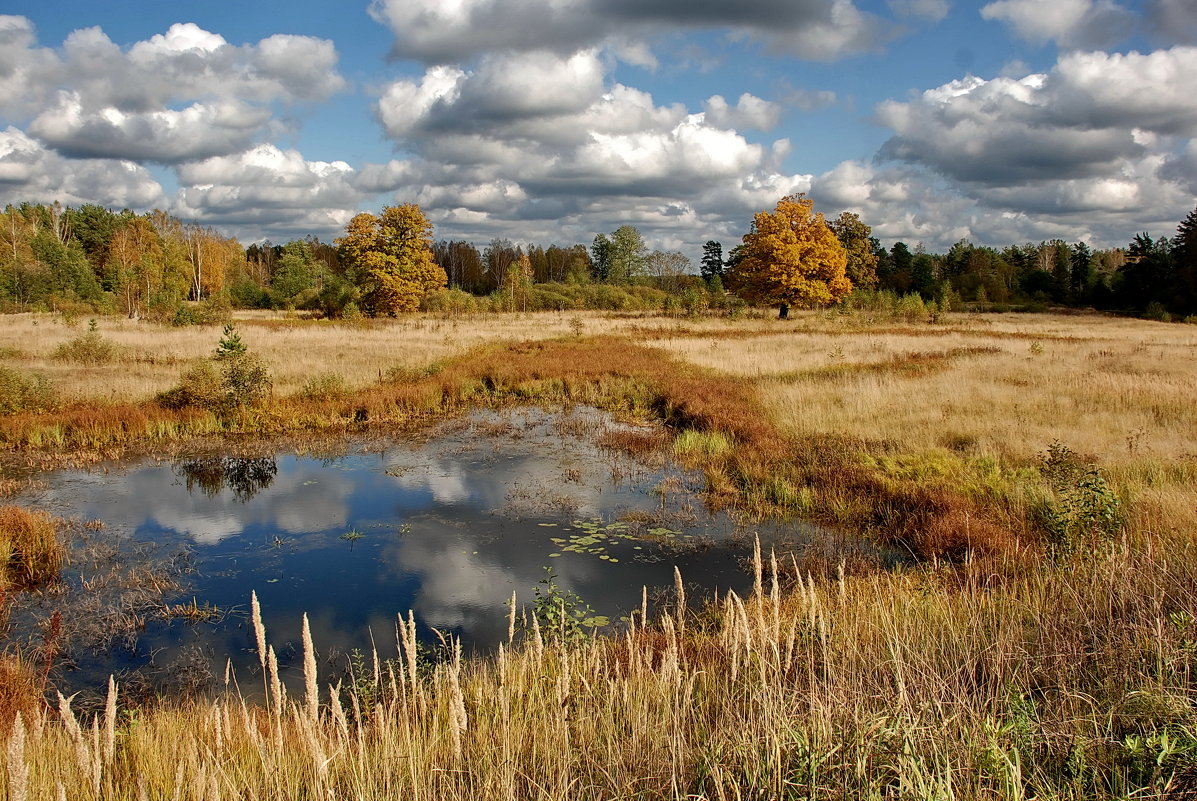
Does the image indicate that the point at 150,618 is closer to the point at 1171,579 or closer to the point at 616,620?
the point at 616,620

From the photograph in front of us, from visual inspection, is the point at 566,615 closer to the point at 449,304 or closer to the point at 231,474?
the point at 231,474

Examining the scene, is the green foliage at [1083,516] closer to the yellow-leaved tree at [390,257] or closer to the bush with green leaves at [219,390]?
the bush with green leaves at [219,390]

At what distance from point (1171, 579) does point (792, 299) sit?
149 feet

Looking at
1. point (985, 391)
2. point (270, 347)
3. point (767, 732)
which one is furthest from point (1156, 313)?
point (767, 732)

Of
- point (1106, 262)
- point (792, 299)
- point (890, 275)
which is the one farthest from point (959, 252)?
point (792, 299)

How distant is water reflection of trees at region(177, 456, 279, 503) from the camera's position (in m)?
12.5

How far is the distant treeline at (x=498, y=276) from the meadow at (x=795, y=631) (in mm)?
29778

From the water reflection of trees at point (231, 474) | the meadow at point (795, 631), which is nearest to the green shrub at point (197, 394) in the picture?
the meadow at point (795, 631)

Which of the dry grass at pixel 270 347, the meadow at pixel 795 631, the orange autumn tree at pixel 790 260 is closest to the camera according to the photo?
the meadow at pixel 795 631

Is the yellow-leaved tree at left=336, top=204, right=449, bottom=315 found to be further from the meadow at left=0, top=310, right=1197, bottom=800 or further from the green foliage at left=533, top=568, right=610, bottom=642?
the green foliage at left=533, top=568, right=610, bottom=642

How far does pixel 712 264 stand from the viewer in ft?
342

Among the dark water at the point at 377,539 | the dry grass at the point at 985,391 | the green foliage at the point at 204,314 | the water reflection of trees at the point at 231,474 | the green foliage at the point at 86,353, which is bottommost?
the dark water at the point at 377,539

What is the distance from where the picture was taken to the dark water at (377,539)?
23.6ft

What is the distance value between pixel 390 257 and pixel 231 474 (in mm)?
37180
